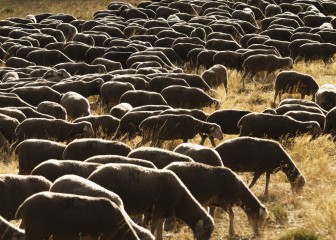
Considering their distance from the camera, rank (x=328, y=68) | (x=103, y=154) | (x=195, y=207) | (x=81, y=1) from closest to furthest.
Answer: (x=195, y=207)
(x=103, y=154)
(x=328, y=68)
(x=81, y=1)

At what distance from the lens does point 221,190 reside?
1090cm

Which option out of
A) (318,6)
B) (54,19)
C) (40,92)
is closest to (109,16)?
A: (54,19)

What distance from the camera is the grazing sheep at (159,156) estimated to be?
38.9 ft

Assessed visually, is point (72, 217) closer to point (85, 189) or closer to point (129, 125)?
point (85, 189)

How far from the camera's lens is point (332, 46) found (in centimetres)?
Result: 2612

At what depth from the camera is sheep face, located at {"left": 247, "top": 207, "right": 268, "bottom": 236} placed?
35.5ft

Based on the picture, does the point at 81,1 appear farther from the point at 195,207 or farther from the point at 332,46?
the point at 195,207

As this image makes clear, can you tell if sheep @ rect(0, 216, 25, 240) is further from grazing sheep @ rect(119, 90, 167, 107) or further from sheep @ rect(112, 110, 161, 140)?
grazing sheep @ rect(119, 90, 167, 107)

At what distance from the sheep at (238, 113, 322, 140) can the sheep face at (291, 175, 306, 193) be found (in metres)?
→ 2.66

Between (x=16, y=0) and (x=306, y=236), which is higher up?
(x=306, y=236)

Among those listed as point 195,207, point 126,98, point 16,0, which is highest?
point 195,207

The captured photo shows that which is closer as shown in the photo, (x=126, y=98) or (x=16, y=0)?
(x=126, y=98)

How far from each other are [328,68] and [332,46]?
110 centimetres

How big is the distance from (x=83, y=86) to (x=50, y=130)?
539 cm
